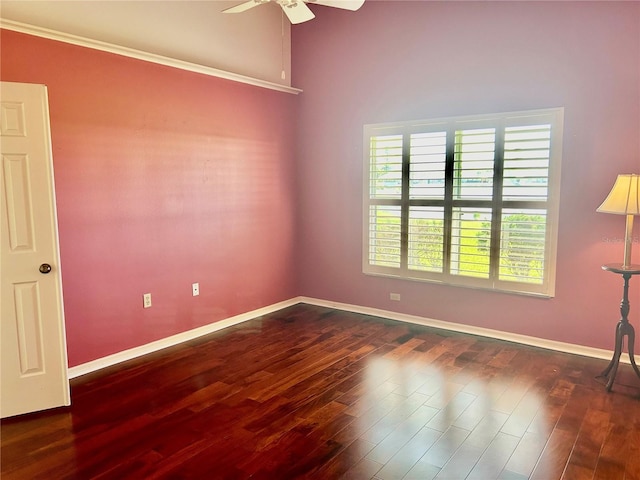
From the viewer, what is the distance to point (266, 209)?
201 inches

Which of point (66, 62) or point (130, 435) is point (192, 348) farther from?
point (66, 62)

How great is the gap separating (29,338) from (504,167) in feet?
13.1

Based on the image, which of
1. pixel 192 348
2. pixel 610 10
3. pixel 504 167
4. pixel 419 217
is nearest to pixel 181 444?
pixel 192 348

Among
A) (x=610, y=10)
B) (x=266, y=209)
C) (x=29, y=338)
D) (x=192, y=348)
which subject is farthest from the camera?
(x=266, y=209)

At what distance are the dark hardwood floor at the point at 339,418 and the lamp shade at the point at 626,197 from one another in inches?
51.2

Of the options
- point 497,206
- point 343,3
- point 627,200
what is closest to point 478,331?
point 497,206

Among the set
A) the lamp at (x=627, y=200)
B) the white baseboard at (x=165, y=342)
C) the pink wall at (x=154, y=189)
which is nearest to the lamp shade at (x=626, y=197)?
the lamp at (x=627, y=200)

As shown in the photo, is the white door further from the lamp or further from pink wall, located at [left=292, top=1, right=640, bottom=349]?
the lamp

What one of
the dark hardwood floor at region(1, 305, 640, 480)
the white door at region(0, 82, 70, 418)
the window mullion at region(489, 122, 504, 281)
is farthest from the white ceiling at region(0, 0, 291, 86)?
the dark hardwood floor at region(1, 305, 640, 480)

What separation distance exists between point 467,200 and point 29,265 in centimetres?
364

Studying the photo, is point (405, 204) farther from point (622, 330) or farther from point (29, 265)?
point (29, 265)

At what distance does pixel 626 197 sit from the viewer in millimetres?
3178

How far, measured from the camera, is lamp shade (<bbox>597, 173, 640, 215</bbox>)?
3.14 metres

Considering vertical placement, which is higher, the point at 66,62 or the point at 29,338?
the point at 66,62
